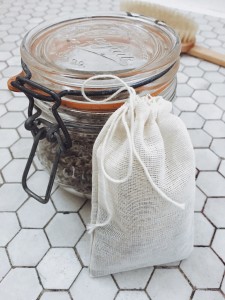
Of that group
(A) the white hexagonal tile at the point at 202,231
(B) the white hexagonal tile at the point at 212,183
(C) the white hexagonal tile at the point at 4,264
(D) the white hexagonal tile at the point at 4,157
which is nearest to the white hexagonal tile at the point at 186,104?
(B) the white hexagonal tile at the point at 212,183

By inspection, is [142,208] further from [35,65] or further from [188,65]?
[188,65]

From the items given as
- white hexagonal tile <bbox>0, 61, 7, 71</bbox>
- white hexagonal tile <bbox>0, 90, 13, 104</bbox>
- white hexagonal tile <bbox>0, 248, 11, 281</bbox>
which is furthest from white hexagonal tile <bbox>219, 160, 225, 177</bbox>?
white hexagonal tile <bbox>0, 61, 7, 71</bbox>

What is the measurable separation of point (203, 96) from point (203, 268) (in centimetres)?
48

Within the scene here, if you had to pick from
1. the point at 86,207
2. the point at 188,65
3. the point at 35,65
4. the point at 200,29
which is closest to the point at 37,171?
the point at 86,207

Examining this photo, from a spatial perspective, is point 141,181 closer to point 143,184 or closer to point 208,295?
point 143,184

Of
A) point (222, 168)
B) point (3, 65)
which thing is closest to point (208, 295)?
point (222, 168)

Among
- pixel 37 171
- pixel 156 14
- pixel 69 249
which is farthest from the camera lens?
pixel 156 14

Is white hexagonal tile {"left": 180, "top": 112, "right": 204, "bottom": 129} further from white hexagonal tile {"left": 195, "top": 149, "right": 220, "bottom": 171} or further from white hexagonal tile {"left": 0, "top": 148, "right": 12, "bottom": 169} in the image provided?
white hexagonal tile {"left": 0, "top": 148, "right": 12, "bottom": 169}

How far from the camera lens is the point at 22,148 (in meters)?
0.70

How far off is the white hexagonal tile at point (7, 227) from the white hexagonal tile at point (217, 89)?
0.59 meters

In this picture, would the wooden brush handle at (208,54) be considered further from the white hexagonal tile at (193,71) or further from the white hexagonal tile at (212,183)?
the white hexagonal tile at (212,183)

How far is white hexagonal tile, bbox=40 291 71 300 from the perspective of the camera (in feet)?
1.51

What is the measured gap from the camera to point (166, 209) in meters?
0.40

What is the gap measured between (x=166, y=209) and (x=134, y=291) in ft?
0.49
